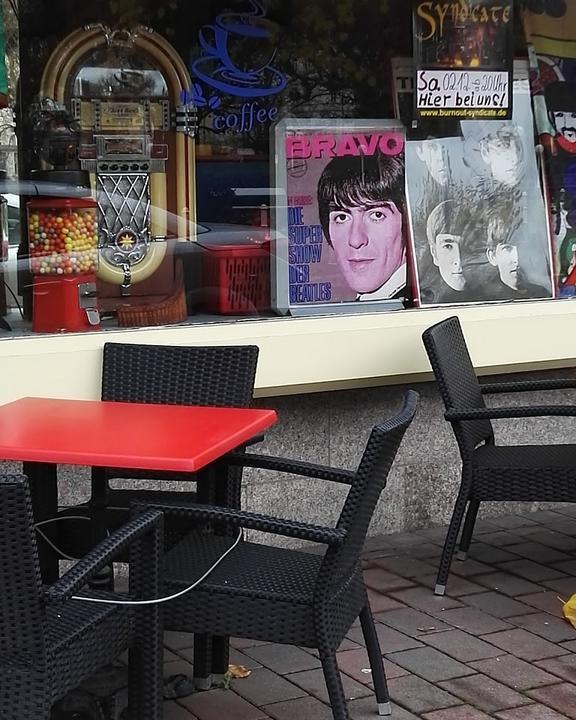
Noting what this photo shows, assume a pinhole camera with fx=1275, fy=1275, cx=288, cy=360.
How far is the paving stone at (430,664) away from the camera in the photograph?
419 cm

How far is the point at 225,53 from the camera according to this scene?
17.8 feet

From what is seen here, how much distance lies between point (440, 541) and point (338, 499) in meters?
0.49

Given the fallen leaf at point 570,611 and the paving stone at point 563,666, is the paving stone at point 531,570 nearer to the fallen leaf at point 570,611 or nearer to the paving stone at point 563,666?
the fallen leaf at point 570,611

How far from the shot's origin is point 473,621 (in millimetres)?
4691

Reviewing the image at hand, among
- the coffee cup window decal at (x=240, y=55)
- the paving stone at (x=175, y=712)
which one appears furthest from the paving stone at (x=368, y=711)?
the coffee cup window decal at (x=240, y=55)

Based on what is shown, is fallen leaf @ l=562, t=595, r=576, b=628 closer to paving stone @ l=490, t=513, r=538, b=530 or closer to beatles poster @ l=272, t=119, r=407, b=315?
paving stone @ l=490, t=513, r=538, b=530

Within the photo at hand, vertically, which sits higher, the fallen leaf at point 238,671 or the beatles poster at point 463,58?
the beatles poster at point 463,58

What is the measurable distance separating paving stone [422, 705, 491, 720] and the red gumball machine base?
2.16 meters

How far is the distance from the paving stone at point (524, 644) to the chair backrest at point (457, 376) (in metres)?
0.75

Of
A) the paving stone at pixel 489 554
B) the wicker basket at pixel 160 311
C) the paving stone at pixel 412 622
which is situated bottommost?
the paving stone at pixel 412 622

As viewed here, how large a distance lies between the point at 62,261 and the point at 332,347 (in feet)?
3.91

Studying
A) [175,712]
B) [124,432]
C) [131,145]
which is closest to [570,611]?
[175,712]

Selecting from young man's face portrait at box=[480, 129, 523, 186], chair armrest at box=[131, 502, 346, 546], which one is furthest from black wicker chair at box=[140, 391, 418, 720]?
young man's face portrait at box=[480, 129, 523, 186]

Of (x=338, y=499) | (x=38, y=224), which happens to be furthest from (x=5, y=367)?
(x=338, y=499)
